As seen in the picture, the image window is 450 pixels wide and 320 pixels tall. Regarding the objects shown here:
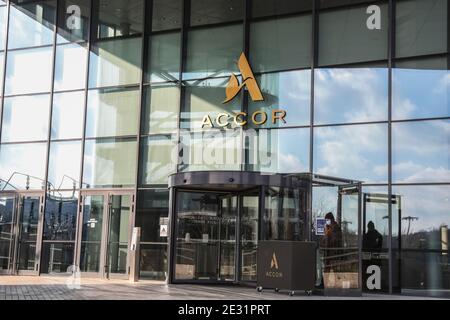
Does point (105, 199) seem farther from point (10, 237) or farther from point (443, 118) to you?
point (443, 118)

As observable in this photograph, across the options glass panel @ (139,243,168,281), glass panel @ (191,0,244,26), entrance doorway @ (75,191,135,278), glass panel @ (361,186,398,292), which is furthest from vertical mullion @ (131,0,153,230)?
glass panel @ (361,186,398,292)

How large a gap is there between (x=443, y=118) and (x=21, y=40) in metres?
13.4

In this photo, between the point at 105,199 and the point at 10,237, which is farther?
the point at 10,237

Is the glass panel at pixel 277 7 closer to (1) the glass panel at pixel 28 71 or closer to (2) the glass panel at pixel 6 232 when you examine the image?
(1) the glass panel at pixel 28 71

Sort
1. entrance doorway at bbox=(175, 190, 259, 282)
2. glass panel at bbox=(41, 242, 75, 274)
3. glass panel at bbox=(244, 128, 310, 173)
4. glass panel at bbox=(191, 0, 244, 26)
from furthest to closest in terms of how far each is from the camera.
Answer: glass panel at bbox=(41, 242, 75, 274) → glass panel at bbox=(191, 0, 244, 26) → glass panel at bbox=(244, 128, 310, 173) → entrance doorway at bbox=(175, 190, 259, 282)

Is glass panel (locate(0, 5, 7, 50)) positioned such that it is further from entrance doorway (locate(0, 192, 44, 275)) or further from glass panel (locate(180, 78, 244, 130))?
glass panel (locate(180, 78, 244, 130))

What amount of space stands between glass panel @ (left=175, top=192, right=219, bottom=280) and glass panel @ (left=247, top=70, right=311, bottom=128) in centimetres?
273

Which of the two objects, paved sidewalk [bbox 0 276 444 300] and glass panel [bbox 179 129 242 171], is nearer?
paved sidewalk [bbox 0 276 444 300]

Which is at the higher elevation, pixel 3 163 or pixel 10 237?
pixel 3 163

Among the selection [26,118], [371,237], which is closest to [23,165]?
[26,118]

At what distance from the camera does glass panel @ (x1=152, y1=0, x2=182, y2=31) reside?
19.5 m

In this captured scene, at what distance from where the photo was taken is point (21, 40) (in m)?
21.4

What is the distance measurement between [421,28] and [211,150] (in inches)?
252
